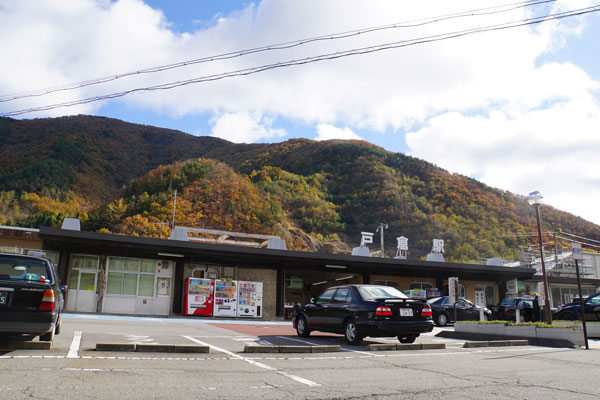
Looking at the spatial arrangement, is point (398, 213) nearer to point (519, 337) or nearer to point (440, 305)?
point (440, 305)

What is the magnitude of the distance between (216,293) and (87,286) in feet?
21.9

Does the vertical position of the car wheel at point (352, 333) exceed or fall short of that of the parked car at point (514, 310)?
it falls short

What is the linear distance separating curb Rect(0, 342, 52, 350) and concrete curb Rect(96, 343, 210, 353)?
0.79m

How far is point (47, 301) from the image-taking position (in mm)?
7430

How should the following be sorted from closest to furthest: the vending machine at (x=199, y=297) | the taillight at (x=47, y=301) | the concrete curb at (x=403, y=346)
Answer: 1. the taillight at (x=47, y=301)
2. the concrete curb at (x=403, y=346)
3. the vending machine at (x=199, y=297)

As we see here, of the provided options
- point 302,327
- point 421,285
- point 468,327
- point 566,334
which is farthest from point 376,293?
point 421,285

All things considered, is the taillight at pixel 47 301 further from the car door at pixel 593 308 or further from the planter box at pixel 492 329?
the car door at pixel 593 308

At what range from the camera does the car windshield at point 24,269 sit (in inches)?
306

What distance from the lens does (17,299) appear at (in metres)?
7.22

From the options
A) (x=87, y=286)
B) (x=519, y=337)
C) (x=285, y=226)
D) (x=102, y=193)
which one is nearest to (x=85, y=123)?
(x=102, y=193)

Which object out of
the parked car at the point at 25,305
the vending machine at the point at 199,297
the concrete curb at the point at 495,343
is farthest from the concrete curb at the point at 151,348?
the vending machine at the point at 199,297

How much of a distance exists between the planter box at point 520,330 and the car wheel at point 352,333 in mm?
5528

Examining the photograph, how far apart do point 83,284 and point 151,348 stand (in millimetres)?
18779

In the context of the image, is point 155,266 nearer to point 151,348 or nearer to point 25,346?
point 151,348
